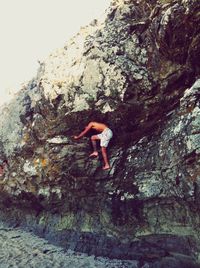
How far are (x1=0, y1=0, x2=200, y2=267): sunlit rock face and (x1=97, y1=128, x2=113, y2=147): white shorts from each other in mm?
390

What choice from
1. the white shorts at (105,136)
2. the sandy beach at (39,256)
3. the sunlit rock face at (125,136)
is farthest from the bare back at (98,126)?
the sandy beach at (39,256)

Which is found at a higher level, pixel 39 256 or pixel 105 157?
pixel 105 157

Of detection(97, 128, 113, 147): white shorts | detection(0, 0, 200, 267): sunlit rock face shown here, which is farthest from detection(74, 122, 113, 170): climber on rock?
detection(0, 0, 200, 267): sunlit rock face

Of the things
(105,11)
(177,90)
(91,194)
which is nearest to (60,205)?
(91,194)

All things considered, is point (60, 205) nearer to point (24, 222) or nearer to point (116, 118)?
point (24, 222)

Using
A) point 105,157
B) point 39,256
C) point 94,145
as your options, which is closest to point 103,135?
point 94,145

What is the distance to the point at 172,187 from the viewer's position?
9.62m

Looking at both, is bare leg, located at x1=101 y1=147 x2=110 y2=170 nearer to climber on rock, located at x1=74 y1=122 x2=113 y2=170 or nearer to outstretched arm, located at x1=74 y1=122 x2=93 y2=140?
climber on rock, located at x1=74 y1=122 x2=113 y2=170

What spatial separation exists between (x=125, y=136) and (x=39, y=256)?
16.8 feet

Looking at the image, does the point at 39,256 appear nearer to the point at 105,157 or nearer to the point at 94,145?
the point at 105,157

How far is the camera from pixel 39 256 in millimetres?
11602

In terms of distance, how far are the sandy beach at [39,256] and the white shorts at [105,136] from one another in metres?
3.83

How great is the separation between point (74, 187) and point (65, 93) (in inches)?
133

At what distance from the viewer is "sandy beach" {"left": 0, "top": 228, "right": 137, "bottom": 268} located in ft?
35.4
